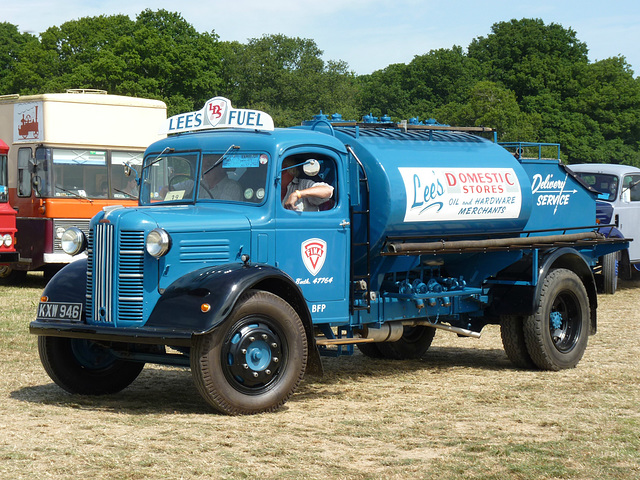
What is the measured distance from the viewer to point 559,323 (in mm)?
11023

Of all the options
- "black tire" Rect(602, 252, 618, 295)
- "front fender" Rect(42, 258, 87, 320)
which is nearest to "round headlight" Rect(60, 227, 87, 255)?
"front fender" Rect(42, 258, 87, 320)

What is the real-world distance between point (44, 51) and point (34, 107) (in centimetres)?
4333

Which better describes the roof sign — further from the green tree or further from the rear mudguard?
the green tree

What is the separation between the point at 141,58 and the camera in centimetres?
5984

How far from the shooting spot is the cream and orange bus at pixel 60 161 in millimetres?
19422

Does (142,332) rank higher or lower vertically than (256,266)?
lower

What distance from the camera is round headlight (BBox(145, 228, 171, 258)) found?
773 centimetres

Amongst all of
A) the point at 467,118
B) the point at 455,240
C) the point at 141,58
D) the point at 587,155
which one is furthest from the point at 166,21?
the point at 455,240

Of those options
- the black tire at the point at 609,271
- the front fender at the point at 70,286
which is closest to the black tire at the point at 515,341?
the front fender at the point at 70,286

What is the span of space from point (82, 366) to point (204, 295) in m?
1.90

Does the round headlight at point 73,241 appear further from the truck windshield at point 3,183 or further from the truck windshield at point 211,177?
the truck windshield at point 3,183

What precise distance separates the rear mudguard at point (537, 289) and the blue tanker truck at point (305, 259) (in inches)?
0.7

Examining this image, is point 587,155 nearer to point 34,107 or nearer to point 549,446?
point 34,107

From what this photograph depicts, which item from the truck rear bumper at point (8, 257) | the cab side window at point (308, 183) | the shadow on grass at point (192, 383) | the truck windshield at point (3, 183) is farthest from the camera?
the truck windshield at point (3, 183)
